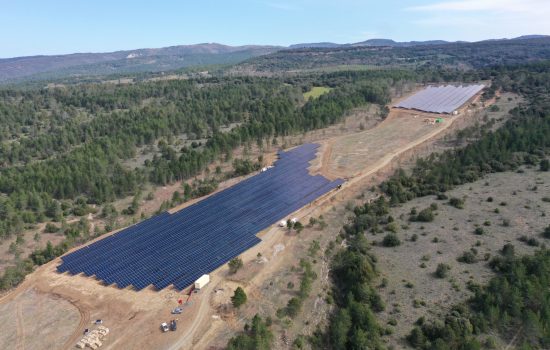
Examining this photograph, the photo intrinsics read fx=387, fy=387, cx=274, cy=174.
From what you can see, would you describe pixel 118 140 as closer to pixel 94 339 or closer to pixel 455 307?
pixel 94 339

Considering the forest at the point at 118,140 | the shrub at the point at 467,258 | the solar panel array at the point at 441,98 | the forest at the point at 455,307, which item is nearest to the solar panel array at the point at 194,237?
the forest at the point at 118,140

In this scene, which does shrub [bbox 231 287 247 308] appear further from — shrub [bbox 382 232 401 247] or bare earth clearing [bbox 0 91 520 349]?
shrub [bbox 382 232 401 247]

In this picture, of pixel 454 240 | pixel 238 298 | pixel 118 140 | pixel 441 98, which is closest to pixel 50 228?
pixel 238 298

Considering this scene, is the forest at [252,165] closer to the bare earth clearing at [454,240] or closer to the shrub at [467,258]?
the bare earth clearing at [454,240]

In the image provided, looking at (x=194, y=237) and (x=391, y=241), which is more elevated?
(x=194, y=237)

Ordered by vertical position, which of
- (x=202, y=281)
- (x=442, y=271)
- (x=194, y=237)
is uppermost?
(x=194, y=237)

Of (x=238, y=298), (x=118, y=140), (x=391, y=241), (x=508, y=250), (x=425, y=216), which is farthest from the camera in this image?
(x=118, y=140)
